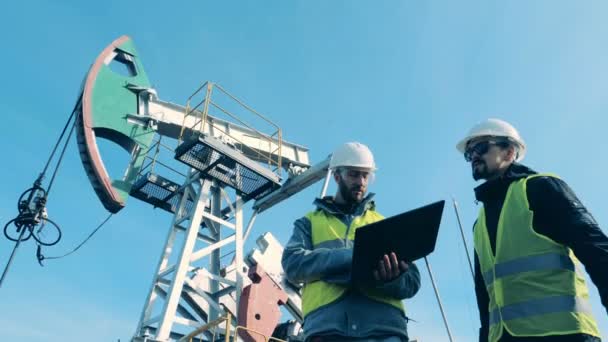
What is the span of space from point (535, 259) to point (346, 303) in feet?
3.53

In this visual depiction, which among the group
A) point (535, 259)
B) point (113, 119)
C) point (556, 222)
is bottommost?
point (535, 259)

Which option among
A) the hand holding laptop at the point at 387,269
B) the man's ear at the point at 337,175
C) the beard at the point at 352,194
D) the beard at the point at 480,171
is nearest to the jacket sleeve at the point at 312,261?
the hand holding laptop at the point at 387,269

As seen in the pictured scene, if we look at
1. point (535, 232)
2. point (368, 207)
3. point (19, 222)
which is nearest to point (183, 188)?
point (19, 222)

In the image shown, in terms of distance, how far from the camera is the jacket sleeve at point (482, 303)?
11.2 feet

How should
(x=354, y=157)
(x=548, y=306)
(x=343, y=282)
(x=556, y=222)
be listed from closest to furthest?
1. (x=548, y=306)
2. (x=556, y=222)
3. (x=343, y=282)
4. (x=354, y=157)

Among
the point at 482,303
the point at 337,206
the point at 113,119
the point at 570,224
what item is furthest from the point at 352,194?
the point at 113,119

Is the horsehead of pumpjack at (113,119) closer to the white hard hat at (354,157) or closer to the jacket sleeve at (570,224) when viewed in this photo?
Answer: the white hard hat at (354,157)

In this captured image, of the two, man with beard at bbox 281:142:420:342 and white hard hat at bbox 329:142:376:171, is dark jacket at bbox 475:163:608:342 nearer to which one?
man with beard at bbox 281:142:420:342

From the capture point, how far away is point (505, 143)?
373 cm

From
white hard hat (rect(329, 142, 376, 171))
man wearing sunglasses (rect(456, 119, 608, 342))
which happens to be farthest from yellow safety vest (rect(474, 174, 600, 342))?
white hard hat (rect(329, 142, 376, 171))

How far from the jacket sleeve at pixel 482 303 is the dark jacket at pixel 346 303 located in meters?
0.38

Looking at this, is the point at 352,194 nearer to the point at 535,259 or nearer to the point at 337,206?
the point at 337,206

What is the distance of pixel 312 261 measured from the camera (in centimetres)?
347

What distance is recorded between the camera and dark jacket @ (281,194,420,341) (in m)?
3.29
